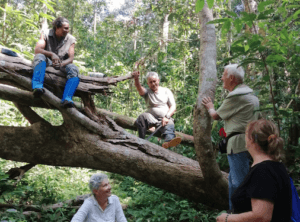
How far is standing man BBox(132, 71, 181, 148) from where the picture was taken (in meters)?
4.95

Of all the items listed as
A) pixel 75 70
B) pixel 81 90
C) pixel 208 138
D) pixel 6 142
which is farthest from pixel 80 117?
pixel 208 138

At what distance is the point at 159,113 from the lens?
506cm

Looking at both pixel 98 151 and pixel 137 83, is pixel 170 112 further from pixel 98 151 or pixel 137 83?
pixel 98 151

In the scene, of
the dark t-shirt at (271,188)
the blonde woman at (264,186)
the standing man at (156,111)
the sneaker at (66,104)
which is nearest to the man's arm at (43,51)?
the sneaker at (66,104)

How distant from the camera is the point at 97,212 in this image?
3.04 metres

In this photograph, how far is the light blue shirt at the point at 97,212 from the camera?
2.93 meters

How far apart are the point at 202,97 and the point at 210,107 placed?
7.3 inches

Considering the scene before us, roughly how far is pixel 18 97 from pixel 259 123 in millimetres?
4147

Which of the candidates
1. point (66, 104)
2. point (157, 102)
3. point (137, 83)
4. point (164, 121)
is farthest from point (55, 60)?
point (164, 121)

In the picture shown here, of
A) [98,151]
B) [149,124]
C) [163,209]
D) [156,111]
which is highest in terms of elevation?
[156,111]

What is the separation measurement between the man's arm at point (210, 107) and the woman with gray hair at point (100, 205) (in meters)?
1.41

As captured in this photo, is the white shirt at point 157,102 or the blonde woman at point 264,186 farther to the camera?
the white shirt at point 157,102

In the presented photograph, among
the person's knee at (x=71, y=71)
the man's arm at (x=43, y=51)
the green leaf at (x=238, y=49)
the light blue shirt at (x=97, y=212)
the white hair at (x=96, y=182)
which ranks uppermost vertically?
the green leaf at (x=238, y=49)

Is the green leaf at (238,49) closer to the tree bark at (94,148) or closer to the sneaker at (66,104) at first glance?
the tree bark at (94,148)
